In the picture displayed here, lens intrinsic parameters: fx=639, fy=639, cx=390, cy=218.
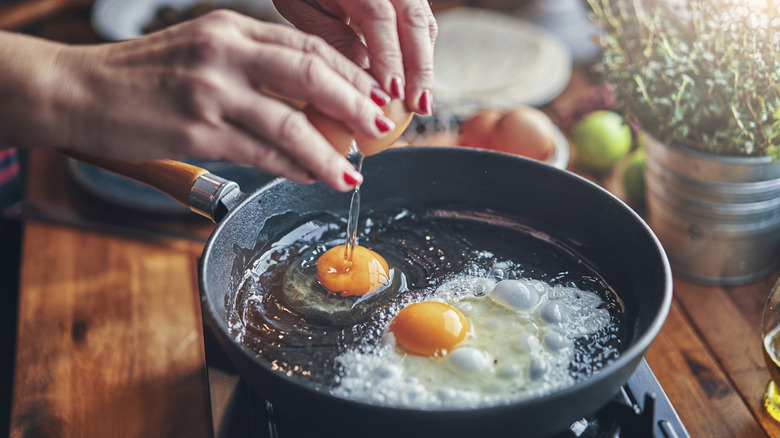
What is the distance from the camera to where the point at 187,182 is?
110 cm

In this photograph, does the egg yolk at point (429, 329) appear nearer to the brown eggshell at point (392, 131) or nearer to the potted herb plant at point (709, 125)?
the brown eggshell at point (392, 131)

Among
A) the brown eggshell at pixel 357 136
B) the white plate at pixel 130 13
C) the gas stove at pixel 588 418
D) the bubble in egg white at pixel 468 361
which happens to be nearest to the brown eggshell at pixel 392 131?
the brown eggshell at pixel 357 136

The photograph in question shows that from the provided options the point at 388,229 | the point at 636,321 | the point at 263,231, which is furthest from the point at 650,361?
the point at 263,231

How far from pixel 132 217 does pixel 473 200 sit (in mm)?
978

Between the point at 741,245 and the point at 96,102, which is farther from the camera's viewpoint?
the point at 741,245

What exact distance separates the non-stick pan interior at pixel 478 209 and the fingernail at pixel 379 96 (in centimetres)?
34

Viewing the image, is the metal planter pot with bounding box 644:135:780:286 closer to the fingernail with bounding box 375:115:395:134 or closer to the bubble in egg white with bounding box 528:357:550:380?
the bubble in egg white with bounding box 528:357:550:380

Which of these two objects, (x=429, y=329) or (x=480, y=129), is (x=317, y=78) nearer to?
(x=429, y=329)

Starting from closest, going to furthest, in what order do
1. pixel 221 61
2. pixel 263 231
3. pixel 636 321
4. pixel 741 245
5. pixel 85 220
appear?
pixel 221 61 → pixel 636 321 → pixel 263 231 → pixel 741 245 → pixel 85 220

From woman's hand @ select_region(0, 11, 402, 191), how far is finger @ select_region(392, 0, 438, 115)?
19cm

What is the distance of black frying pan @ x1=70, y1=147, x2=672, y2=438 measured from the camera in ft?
2.55

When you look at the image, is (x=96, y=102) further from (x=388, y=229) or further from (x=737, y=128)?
(x=737, y=128)

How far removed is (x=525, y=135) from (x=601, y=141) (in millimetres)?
238

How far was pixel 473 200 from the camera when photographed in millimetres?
1314
